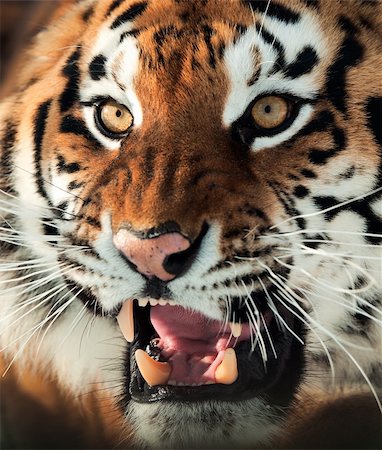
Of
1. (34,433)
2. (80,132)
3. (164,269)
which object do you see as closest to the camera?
(164,269)

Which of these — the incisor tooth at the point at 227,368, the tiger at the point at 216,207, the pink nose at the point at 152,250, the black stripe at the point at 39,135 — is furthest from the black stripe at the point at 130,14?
the incisor tooth at the point at 227,368

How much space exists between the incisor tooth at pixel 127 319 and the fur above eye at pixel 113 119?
0.16m

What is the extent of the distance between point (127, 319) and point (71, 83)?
24 cm

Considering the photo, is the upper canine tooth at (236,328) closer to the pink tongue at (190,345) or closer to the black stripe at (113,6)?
the pink tongue at (190,345)

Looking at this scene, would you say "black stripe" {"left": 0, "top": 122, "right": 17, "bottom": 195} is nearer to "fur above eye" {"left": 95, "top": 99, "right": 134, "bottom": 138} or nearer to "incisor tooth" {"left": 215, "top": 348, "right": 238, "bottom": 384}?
"fur above eye" {"left": 95, "top": 99, "right": 134, "bottom": 138}

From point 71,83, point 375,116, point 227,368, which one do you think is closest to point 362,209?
point 375,116

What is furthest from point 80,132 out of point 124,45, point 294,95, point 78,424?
point 78,424

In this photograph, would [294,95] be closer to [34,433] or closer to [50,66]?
[50,66]

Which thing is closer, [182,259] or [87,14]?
[182,259]

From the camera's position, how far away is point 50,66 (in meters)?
0.74

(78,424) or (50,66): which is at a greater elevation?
(50,66)

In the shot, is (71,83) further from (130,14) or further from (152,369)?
(152,369)

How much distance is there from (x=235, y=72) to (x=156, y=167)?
0.35 feet

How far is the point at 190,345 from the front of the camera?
0.65m
